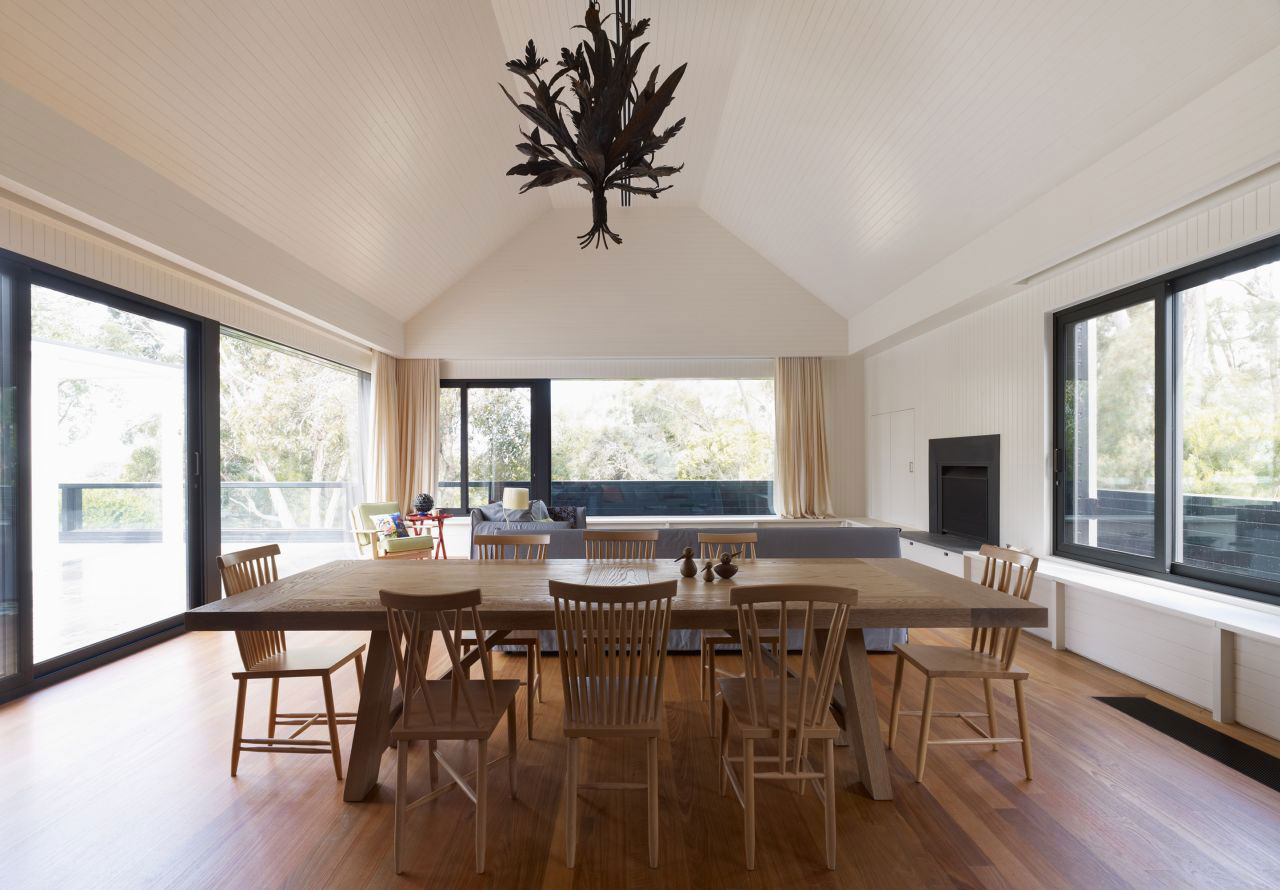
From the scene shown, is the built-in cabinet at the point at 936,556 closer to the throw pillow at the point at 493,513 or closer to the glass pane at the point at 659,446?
the glass pane at the point at 659,446

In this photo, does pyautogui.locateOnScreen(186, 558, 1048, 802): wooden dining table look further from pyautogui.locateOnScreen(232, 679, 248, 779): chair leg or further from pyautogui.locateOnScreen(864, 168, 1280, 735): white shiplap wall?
pyautogui.locateOnScreen(864, 168, 1280, 735): white shiplap wall

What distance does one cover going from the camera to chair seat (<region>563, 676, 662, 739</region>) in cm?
189

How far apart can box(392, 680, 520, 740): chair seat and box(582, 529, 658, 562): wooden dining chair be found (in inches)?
51.1

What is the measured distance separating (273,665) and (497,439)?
226 inches

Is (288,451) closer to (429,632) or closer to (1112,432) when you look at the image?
(429,632)

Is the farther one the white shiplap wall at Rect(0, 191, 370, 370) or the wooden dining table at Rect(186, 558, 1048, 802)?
the white shiplap wall at Rect(0, 191, 370, 370)

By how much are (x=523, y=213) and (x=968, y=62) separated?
520 cm

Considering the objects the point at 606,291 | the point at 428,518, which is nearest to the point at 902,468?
the point at 606,291

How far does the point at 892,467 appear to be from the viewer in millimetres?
7305

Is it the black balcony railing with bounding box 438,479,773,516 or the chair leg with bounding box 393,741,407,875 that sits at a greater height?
the black balcony railing with bounding box 438,479,773,516

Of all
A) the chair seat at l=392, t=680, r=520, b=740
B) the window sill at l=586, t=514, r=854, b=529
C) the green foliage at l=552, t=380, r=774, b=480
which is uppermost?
the green foliage at l=552, t=380, r=774, b=480

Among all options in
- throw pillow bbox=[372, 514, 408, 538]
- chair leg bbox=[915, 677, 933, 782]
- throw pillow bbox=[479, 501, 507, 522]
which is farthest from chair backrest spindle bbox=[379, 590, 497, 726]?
throw pillow bbox=[372, 514, 408, 538]

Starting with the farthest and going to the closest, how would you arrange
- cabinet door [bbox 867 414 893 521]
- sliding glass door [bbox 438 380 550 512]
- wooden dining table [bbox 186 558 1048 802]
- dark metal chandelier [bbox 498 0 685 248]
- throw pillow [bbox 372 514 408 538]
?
sliding glass door [bbox 438 380 550 512] → cabinet door [bbox 867 414 893 521] → throw pillow [bbox 372 514 408 538] → dark metal chandelier [bbox 498 0 685 248] → wooden dining table [bbox 186 558 1048 802]

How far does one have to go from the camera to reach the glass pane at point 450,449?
805 cm
